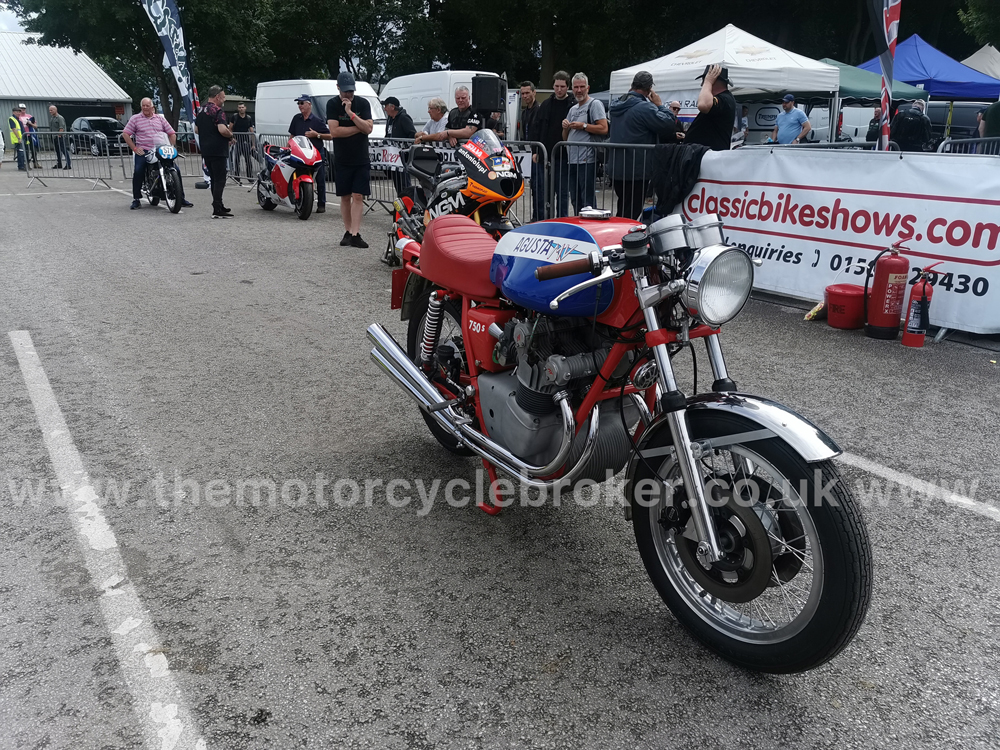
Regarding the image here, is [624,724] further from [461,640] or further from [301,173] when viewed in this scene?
[301,173]

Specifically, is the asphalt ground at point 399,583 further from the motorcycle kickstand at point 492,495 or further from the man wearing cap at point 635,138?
the man wearing cap at point 635,138

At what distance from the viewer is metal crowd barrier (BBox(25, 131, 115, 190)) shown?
2112 cm

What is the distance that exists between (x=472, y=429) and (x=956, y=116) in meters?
23.7

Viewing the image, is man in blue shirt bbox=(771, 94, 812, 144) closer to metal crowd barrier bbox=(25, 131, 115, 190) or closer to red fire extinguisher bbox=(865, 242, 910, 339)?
red fire extinguisher bbox=(865, 242, 910, 339)

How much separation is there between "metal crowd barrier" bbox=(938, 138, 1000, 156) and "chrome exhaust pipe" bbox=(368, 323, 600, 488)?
7.63 metres

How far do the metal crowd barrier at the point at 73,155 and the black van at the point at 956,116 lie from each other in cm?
2117

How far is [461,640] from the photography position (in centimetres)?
278

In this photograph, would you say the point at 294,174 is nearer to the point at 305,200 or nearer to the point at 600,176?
the point at 305,200

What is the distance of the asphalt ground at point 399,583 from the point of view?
95.0 inches

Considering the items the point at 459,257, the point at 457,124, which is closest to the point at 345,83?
the point at 457,124

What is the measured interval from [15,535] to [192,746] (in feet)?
5.35

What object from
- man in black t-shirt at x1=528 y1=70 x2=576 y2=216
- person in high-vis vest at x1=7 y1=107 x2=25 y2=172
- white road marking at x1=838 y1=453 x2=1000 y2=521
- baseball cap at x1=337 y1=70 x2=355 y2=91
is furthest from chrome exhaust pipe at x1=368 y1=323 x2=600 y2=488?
person in high-vis vest at x1=7 y1=107 x2=25 y2=172

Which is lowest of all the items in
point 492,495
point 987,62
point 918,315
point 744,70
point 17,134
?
point 492,495

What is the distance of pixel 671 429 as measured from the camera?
2.55m
